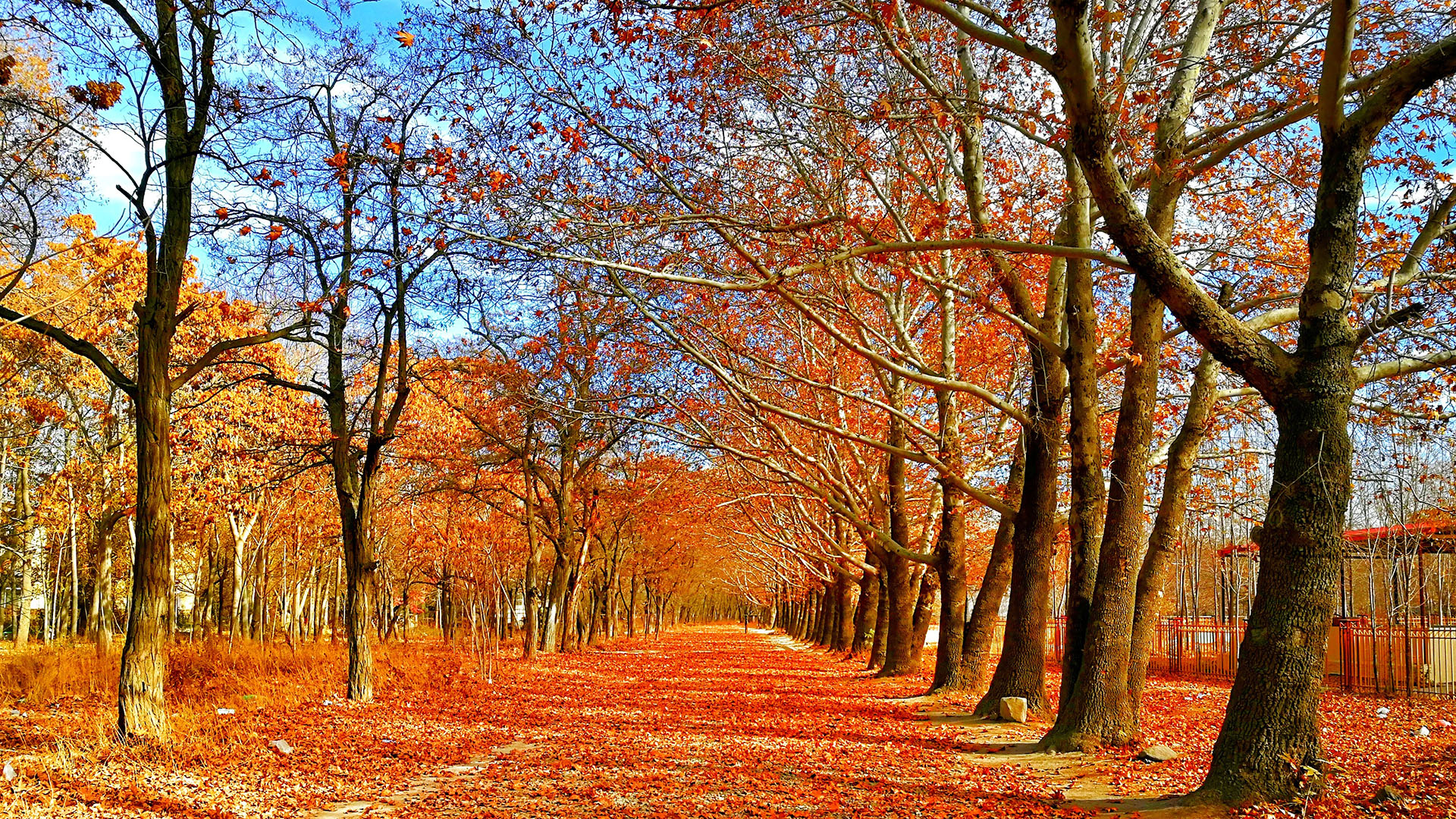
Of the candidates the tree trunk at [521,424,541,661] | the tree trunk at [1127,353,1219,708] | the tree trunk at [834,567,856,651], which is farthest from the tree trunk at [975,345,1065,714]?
the tree trunk at [834,567,856,651]

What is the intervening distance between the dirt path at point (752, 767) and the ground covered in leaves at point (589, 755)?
0.11 feet

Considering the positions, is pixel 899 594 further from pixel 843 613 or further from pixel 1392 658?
pixel 843 613

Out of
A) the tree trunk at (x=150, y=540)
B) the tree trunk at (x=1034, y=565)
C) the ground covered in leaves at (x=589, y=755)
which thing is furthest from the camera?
the tree trunk at (x=1034, y=565)

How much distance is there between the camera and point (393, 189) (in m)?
11.8

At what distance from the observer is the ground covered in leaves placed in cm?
704

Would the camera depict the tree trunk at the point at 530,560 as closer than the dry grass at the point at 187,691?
No

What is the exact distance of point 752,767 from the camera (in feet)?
29.6

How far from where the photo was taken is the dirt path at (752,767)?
7.25 metres

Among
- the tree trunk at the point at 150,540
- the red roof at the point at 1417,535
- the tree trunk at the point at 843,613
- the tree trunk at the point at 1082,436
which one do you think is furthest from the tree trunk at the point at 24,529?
the red roof at the point at 1417,535

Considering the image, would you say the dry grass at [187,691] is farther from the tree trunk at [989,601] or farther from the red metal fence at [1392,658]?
the red metal fence at [1392,658]

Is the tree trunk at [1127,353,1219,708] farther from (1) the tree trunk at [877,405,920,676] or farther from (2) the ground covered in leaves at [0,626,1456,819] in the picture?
(1) the tree trunk at [877,405,920,676]

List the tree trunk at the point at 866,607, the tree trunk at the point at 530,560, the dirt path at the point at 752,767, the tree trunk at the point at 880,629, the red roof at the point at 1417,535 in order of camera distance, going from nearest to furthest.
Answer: the dirt path at the point at 752,767
the red roof at the point at 1417,535
the tree trunk at the point at 880,629
the tree trunk at the point at 530,560
the tree trunk at the point at 866,607

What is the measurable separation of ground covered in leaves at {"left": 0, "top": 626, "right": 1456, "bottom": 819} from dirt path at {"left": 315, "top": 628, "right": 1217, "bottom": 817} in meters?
0.03

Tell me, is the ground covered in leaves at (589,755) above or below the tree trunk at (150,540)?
below
